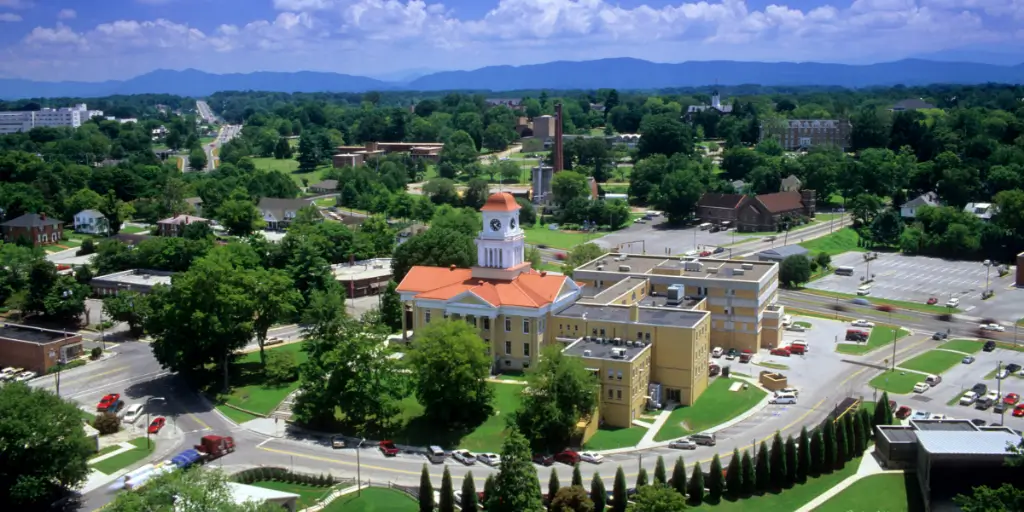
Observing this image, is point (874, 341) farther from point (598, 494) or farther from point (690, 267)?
point (598, 494)

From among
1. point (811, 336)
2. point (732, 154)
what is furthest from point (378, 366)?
point (732, 154)

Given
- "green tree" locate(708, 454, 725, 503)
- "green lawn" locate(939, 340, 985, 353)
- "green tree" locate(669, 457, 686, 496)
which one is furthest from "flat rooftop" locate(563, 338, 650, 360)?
"green lawn" locate(939, 340, 985, 353)

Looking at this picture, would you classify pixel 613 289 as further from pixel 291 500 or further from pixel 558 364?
pixel 291 500

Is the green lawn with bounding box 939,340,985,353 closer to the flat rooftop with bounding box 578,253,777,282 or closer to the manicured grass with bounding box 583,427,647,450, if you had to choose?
the flat rooftop with bounding box 578,253,777,282

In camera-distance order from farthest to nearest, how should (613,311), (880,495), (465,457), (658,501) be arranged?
(613,311) < (465,457) < (880,495) < (658,501)

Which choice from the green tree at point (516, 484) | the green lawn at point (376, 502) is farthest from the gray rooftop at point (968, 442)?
the green lawn at point (376, 502)

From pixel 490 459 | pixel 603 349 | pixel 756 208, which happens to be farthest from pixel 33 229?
pixel 756 208
